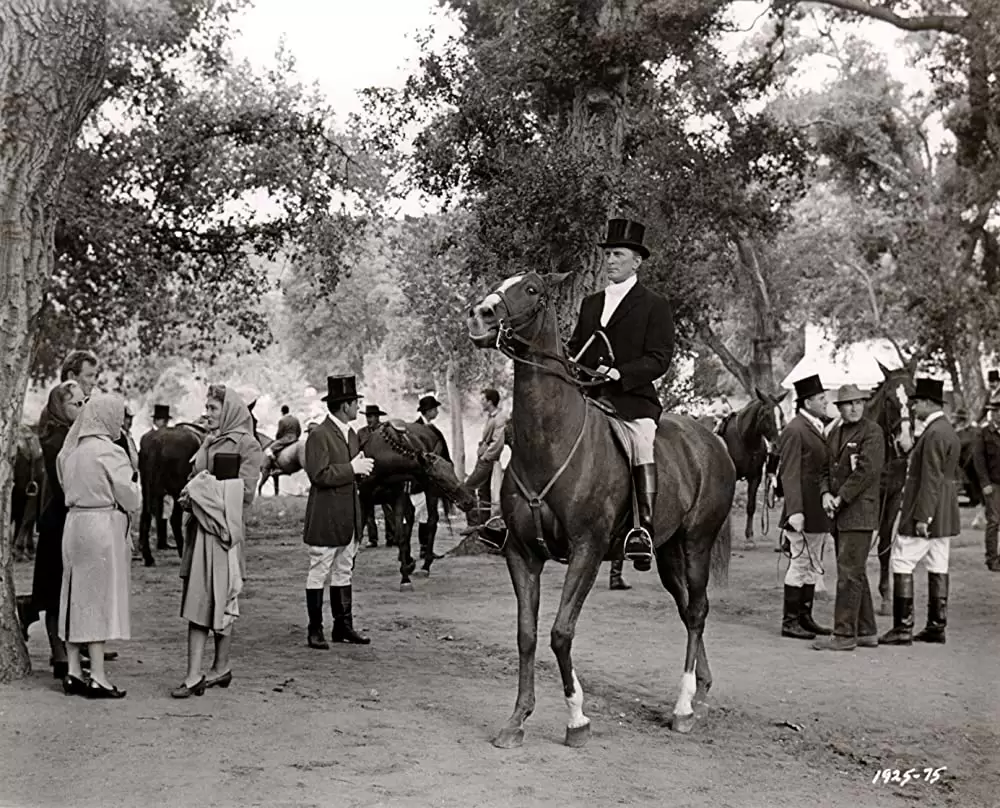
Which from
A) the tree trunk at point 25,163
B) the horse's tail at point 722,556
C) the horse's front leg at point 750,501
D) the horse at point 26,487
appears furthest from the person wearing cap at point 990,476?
the tree trunk at point 25,163

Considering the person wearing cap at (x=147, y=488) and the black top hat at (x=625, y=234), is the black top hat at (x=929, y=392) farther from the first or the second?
the person wearing cap at (x=147, y=488)

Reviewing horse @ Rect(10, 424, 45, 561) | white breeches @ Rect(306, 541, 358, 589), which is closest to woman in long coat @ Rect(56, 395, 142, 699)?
white breeches @ Rect(306, 541, 358, 589)

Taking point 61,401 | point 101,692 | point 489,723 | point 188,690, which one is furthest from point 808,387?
point 101,692

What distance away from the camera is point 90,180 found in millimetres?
16484

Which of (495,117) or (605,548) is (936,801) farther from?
(495,117)

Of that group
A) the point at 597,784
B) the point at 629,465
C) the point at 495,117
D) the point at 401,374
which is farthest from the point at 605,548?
the point at 401,374

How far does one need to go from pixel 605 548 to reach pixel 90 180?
40.8 ft

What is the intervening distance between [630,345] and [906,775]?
2927 millimetres

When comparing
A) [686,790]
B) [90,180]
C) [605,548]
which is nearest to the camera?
[686,790]

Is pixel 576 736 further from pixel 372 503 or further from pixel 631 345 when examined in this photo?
pixel 372 503

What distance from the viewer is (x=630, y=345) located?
7.17 m

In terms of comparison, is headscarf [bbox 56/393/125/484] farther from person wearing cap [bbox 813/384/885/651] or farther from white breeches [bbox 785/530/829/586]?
white breeches [bbox 785/530/829/586]

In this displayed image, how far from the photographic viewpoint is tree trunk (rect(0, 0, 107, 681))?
7469 millimetres

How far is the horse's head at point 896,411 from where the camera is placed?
37.1ft
